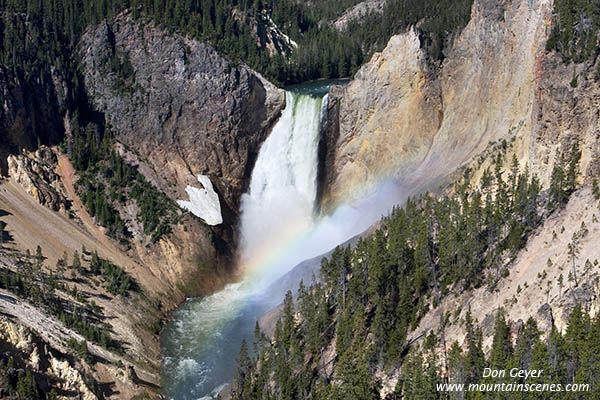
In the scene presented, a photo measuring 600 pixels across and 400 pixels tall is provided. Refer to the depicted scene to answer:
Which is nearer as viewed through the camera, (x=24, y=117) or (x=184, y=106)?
(x=24, y=117)

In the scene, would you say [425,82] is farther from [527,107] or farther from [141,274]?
[141,274]

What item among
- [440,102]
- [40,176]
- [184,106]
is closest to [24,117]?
[40,176]

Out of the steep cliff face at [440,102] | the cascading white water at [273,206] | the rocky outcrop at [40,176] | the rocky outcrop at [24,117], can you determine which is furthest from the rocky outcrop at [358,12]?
the rocky outcrop at [40,176]

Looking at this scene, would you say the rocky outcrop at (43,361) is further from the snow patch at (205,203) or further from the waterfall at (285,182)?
the waterfall at (285,182)

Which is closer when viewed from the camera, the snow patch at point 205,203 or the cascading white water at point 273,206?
the cascading white water at point 273,206

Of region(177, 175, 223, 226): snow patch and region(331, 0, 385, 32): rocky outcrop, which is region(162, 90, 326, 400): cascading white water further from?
region(331, 0, 385, 32): rocky outcrop

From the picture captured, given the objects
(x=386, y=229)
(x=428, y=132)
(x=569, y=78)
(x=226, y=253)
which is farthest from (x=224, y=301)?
(x=569, y=78)

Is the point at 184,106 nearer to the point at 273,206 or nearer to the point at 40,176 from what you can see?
the point at 273,206
